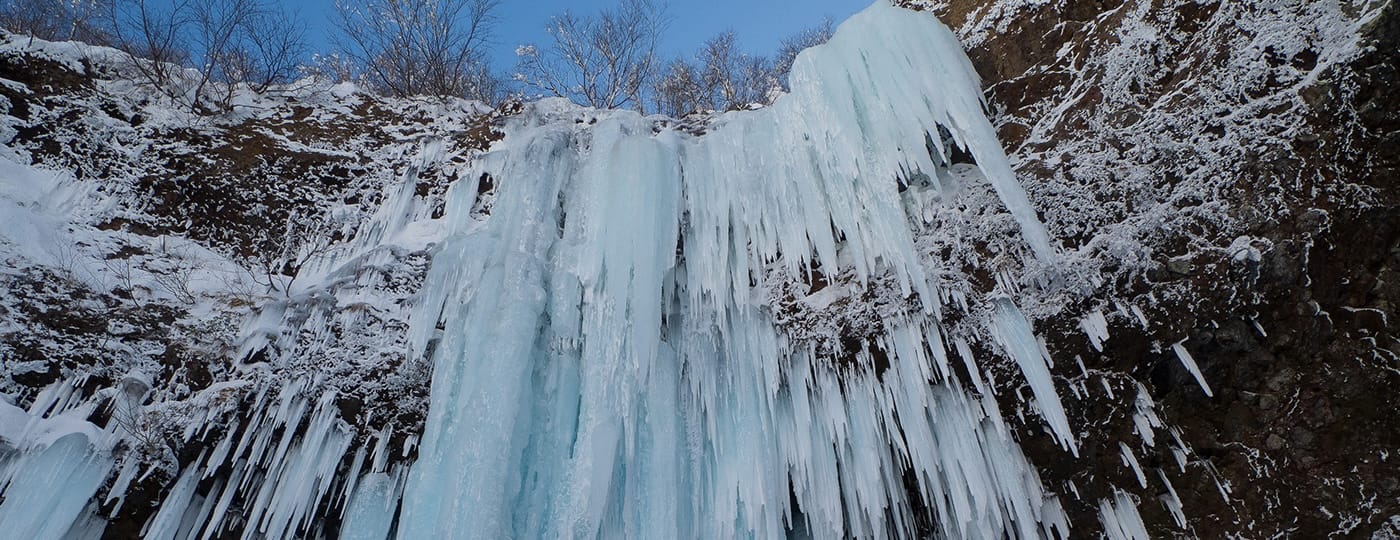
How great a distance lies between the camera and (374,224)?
666 cm

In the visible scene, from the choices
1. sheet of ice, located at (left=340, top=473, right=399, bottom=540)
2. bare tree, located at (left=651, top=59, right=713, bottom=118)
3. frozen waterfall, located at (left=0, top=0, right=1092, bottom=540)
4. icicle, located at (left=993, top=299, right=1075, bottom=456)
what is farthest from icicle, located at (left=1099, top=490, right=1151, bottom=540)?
bare tree, located at (left=651, top=59, right=713, bottom=118)

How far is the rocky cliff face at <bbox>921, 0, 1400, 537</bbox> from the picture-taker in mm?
3863

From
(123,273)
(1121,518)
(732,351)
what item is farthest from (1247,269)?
(123,273)

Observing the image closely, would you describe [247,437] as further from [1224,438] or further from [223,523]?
[1224,438]

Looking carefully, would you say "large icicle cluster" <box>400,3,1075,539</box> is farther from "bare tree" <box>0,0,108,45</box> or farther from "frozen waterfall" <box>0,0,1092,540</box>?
"bare tree" <box>0,0,108,45</box>

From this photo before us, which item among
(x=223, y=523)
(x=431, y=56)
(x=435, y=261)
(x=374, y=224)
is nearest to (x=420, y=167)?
(x=374, y=224)

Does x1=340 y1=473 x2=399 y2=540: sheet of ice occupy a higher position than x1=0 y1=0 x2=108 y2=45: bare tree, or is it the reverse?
x1=0 y1=0 x2=108 y2=45: bare tree

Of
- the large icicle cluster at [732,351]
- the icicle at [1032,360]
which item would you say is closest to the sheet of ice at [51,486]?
the large icicle cluster at [732,351]

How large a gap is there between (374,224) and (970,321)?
18.2 feet

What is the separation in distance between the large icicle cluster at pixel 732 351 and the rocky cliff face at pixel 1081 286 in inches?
11.9

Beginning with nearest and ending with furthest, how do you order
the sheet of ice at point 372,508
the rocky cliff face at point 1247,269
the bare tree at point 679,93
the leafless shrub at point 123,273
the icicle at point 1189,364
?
the rocky cliff face at point 1247,269, the icicle at point 1189,364, the sheet of ice at point 372,508, the leafless shrub at point 123,273, the bare tree at point 679,93

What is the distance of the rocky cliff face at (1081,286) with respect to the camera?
3908 millimetres

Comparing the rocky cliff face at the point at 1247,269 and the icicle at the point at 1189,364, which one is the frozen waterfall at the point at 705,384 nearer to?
the rocky cliff face at the point at 1247,269

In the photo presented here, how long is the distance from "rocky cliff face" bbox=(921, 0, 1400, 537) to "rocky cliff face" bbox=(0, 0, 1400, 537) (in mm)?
14
